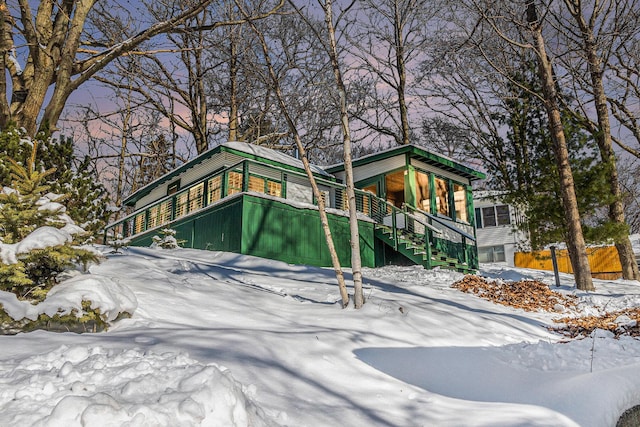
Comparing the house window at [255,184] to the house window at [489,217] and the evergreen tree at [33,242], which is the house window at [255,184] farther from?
the house window at [489,217]

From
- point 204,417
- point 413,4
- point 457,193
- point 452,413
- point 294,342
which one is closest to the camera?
point 204,417

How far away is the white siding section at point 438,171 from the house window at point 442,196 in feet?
0.99

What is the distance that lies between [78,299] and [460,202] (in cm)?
1821

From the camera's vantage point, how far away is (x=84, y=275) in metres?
5.55

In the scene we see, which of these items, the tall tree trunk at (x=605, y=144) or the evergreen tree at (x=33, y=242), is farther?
the tall tree trunk at (x=605, y=144)

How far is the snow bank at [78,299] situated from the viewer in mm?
4574

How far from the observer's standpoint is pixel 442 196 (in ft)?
64.3

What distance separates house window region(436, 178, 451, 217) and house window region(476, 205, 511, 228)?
1142 centimetres

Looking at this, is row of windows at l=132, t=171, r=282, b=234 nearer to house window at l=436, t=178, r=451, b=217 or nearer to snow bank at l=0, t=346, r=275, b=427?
house window at l=436, t=178, r=451, b=217

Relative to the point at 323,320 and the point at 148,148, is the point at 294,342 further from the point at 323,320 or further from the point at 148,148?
the point at 148,148

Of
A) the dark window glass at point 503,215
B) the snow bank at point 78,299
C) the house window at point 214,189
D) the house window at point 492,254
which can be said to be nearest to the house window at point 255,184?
the house window at point 214,189

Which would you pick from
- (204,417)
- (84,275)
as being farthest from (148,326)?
(204,417)

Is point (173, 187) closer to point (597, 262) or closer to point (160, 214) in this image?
point (160, 214)

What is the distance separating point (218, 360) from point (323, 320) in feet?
9.30
